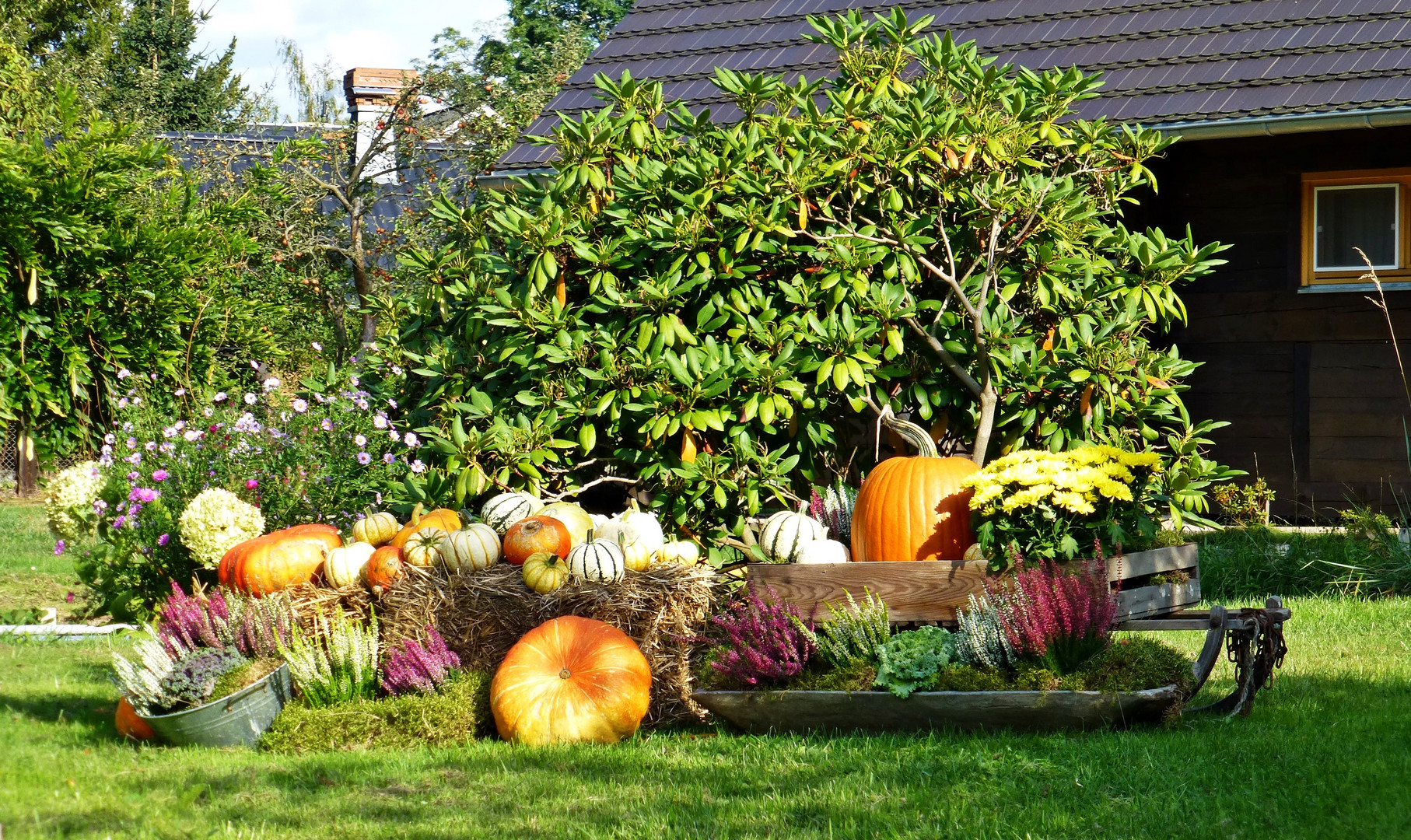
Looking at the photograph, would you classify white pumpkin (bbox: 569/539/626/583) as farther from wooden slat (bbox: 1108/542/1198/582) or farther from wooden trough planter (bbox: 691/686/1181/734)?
wooden slat (bbox: 1108/542/1198/582)

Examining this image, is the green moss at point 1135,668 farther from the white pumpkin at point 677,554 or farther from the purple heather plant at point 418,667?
the purple heather plant at point 418,667

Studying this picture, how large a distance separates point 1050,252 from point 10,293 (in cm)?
778

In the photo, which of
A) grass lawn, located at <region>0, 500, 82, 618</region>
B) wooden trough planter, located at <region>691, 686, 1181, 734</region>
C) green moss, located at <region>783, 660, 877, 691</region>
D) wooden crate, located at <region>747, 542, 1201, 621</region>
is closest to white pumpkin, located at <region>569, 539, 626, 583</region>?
wooden crate, located at <region>747, 542, 1201, 621</region>

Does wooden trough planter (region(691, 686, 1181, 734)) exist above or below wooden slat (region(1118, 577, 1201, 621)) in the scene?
below

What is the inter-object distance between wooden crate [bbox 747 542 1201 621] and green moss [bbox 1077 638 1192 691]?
0.19 meters

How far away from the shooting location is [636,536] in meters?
4.96

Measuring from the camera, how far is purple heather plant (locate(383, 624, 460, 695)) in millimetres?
4570

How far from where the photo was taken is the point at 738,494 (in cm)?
531

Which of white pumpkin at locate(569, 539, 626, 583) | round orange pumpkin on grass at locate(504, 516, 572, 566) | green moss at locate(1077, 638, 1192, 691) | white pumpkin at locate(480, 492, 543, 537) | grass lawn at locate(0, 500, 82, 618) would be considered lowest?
grass lawn at locate(0, 500, 82, 618)

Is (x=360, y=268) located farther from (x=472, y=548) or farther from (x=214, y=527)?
(x=472, y=548)

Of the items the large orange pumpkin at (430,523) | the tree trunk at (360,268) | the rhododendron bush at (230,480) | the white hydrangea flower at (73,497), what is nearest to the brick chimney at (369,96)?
the tree trunk at (360,268)

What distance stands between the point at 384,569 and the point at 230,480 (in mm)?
2033

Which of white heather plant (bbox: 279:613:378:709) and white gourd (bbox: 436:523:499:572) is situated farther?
white gourd (bbox: 436:523:499:572)

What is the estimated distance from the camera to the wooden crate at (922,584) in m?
4.44
